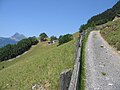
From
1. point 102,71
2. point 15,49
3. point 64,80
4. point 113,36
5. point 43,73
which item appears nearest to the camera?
point 64,80

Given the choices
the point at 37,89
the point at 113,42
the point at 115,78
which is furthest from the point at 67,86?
the point at 113,42

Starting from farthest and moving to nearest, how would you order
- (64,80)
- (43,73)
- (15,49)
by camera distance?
(15,49) < (43,73) < (64,80)

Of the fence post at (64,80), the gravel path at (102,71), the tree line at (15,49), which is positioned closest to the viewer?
the fence post at (64,80)

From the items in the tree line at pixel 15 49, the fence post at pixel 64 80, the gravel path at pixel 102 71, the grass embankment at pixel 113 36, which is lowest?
the gravel path at pixel 102 71

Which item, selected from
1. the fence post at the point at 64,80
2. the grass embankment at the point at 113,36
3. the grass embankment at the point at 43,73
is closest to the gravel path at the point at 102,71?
the grass embankment at the point at 43,73

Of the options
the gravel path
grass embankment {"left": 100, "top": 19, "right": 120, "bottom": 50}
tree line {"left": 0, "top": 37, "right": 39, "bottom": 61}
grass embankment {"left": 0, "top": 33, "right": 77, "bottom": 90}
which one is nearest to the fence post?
the gravel path

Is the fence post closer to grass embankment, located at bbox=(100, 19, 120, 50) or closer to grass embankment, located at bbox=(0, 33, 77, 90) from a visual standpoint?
grass embankment, located at bbox=(0, 33, 77, 90)

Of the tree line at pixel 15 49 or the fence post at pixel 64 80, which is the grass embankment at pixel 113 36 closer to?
the fence post at pixel 64 80

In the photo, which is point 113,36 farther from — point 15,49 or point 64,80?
point 15,49

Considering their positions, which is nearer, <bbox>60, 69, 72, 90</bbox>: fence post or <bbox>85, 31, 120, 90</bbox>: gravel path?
<bbox>60, 69, 72, 90</bbox>: fence post

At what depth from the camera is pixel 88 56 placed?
27547mm

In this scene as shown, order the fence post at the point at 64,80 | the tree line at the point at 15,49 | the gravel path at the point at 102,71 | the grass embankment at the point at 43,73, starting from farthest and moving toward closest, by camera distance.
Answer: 1. the tree line at the point at 15,49
2. the grass embankment at the point at 43,73
3. the gravel path at the point at 102,71
4. the fence post at the point at 64,80

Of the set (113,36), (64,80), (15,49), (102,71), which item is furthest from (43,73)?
(15,49)

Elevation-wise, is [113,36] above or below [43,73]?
above
